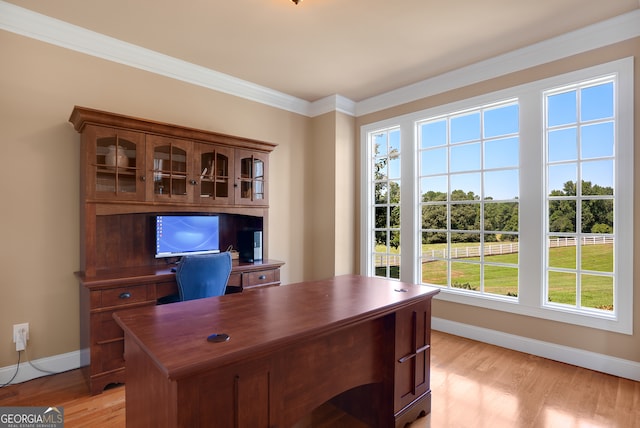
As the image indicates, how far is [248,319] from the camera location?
4.92ft

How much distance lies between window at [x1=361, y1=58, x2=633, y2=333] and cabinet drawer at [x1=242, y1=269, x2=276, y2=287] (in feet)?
5.31

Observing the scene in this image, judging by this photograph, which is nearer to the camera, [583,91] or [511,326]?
[583,91]

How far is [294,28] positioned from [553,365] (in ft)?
11.6

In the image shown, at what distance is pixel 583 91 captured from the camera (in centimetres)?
283

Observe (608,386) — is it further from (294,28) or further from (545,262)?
(294,28)

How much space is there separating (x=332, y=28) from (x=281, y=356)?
2.50 meters

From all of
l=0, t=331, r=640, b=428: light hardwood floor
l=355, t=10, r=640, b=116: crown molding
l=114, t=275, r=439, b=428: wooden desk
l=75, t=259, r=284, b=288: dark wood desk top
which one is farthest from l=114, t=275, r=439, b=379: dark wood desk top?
l=355, t=10, r=640, b=116: crown molding

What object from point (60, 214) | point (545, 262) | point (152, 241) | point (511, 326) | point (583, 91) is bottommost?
point (511, 326)

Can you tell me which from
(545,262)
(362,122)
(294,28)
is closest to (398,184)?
(362,122)

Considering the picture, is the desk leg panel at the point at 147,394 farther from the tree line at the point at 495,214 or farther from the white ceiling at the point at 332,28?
the tree line at the point at 495,214

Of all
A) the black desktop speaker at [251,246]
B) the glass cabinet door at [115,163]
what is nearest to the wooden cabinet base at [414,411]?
the black desktop speaker at [251,246]

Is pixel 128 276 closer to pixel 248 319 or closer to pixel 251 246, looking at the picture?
pixel 251 246

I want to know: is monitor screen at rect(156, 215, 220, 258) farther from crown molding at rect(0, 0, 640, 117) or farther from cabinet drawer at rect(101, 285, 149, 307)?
crown molding at rect(0, 0, 640, 117)

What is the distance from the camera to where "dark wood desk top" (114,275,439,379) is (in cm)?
113
